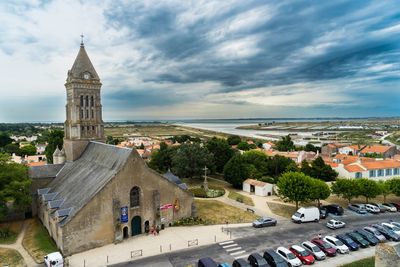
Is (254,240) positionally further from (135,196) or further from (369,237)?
(135,196)

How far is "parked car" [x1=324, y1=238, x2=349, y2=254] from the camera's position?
31.1 metres

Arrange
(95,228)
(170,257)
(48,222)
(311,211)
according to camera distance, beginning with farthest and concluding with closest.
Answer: (311,211), (48,222), (95,228), (170,257)

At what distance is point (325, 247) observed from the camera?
31.1 metres

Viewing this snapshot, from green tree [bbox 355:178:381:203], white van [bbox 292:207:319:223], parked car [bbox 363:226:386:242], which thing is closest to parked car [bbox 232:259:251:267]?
white van [bbox 292:207:319:223]

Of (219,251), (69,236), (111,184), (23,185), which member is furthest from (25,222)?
(219,251)

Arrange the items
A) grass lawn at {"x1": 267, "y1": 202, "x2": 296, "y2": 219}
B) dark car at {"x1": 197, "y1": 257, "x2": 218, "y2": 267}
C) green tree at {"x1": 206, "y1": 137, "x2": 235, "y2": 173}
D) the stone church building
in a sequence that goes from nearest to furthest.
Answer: dark car at {"x1": 197, "y1": 257, "x2": 218, "y2": 267} → the stone church building → grass lawn at {"x1": 267, "y1": 202, "x2": 296, "y2": 219} → green tree at {"x1": 206, "y1": 137, "x2": 235, "y2": 173}

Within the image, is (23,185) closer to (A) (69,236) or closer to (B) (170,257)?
(A) (69,236)

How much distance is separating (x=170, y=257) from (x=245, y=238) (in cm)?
993

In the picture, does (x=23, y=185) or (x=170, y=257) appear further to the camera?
(x=23, y=185)

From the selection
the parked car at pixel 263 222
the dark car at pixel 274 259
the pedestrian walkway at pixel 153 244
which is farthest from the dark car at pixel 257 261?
the parked car at pixel 263 222

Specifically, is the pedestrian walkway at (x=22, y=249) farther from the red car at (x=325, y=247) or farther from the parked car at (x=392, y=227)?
the parked car at (x=392, y=227)

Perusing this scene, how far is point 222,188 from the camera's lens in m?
63.4

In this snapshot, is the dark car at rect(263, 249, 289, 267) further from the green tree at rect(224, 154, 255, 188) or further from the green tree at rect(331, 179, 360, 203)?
the green tree at rect(224, 154, 255, 188)

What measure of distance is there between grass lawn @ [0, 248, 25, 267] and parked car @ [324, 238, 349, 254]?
32.3 meters
